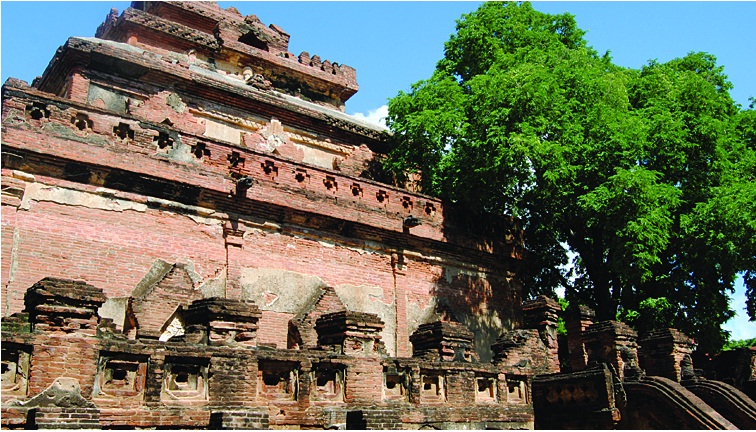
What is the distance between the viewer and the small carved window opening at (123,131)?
39.8 ft

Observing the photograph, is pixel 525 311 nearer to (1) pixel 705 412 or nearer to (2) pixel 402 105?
(1) pixel 705 412

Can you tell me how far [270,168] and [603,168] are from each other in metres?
6.97

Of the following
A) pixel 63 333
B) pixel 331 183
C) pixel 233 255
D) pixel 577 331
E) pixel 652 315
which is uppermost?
pixel 331 183

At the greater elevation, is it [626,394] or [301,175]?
[301,175]

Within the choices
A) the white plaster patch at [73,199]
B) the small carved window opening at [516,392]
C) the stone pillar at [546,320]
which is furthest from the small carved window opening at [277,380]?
the stone pillar at [546,320]

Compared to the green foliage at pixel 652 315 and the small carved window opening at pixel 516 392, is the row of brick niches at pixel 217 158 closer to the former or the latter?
the small carved window opening at pixel 516 392

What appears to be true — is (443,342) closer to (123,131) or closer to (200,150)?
(200,150)

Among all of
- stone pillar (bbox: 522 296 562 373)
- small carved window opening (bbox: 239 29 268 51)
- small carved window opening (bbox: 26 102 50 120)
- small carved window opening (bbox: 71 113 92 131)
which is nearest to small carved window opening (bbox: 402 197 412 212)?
stone pillar (bbox: 522 296 562 373)

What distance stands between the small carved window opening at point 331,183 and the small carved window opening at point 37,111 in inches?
202

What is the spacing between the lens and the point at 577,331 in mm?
14000

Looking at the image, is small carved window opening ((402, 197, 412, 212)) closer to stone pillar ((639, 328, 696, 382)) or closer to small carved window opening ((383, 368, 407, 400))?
stone pillar ((639, 328, 696, 382))

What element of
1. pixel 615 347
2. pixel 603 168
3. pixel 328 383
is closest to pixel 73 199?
pixel 328 383

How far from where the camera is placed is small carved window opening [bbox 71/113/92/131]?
461 inches

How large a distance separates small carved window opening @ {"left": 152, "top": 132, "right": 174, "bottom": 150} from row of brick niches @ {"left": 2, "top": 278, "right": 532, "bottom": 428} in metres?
4.44
